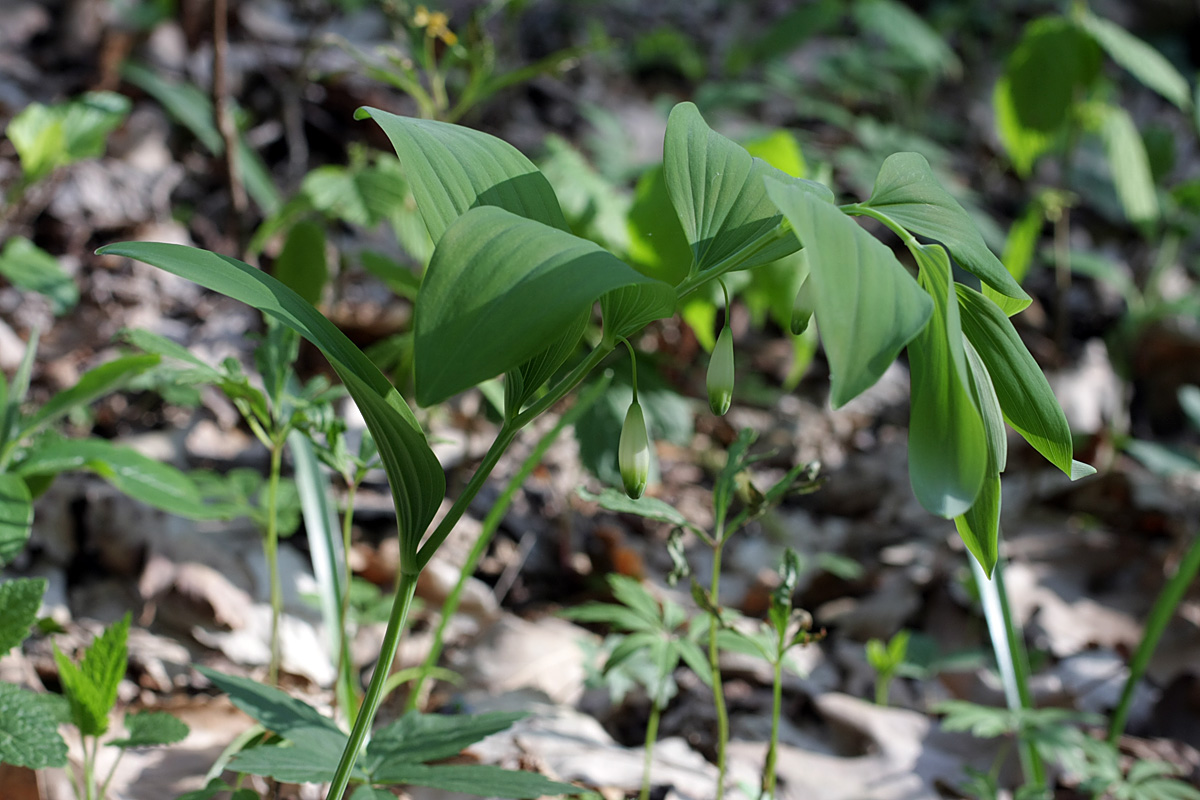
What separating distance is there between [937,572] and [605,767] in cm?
130

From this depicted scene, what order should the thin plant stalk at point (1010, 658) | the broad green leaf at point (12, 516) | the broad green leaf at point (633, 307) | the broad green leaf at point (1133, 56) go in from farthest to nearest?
the broad green leaf at point (1133, 56), the thin plant stalk at point (1010, 658), the broad green leaf at point (12, 516), the broad green leaf at point (633, 307)

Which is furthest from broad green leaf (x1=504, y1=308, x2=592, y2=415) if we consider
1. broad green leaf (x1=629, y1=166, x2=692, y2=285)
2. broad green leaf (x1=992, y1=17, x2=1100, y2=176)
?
broad green leaf (x1=992, y1=17, x2=1100, y2=176)

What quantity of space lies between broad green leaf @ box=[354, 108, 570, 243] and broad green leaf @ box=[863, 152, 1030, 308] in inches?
10.4

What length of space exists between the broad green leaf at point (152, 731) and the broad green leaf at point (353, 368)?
1.52ft

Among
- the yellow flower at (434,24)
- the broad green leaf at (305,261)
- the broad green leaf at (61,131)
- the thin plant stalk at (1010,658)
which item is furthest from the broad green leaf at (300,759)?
the broad green leaf at (61,131)

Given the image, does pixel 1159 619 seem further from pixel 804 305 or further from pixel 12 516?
pixel 12 516

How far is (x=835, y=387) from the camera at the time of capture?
0.48m

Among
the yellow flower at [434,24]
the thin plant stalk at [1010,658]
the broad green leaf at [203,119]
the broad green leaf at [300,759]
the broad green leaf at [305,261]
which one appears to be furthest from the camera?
the broad green leaf at [203,119]

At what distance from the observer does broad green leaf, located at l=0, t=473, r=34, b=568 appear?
3.29 feet

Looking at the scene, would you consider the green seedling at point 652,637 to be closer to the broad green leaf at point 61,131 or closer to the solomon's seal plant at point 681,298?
the solomon's seal plant at point 681,298

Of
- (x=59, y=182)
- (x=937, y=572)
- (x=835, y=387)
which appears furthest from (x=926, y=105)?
(x=835, y=387)

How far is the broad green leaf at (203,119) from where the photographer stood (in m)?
2.59

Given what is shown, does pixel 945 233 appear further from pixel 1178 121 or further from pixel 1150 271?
pixel 1178 121

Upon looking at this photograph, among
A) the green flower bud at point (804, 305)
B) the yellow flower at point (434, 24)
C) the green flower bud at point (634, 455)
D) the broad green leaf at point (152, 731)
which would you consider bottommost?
the broad green leaf at point (152, 731)
